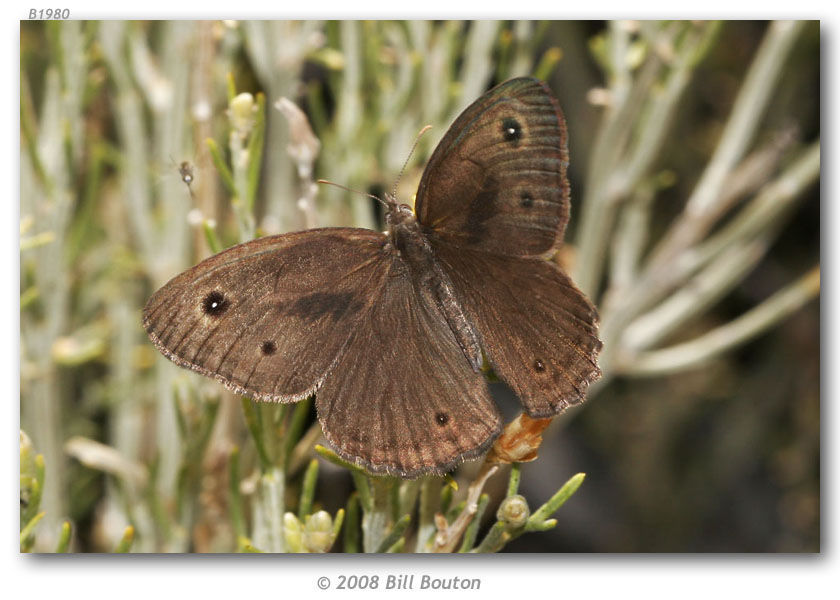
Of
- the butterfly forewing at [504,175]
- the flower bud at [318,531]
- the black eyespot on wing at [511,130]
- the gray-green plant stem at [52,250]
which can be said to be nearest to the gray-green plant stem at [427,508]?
the flower bud at [318,531]

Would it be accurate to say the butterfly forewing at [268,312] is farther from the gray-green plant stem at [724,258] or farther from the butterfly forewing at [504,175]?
the gray-green plant stem at [724,258]

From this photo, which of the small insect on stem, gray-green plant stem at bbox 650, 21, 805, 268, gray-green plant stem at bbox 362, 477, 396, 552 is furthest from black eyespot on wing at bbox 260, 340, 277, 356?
gray-green plant stem at bbox 650, 21, 805, 268

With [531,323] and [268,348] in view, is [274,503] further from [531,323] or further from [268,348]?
[531,323]

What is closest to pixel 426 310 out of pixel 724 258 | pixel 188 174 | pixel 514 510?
pixel 514 510

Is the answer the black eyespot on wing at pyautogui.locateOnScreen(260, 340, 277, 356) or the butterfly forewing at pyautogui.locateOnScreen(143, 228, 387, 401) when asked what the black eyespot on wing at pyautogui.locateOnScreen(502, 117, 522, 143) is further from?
the black eyespot on wing at pyautogui.locateOnScreen(260, 340, 277, 356)

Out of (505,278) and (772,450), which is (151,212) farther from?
(772,450)

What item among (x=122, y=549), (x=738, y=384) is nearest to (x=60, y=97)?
(x=122, y=549)
